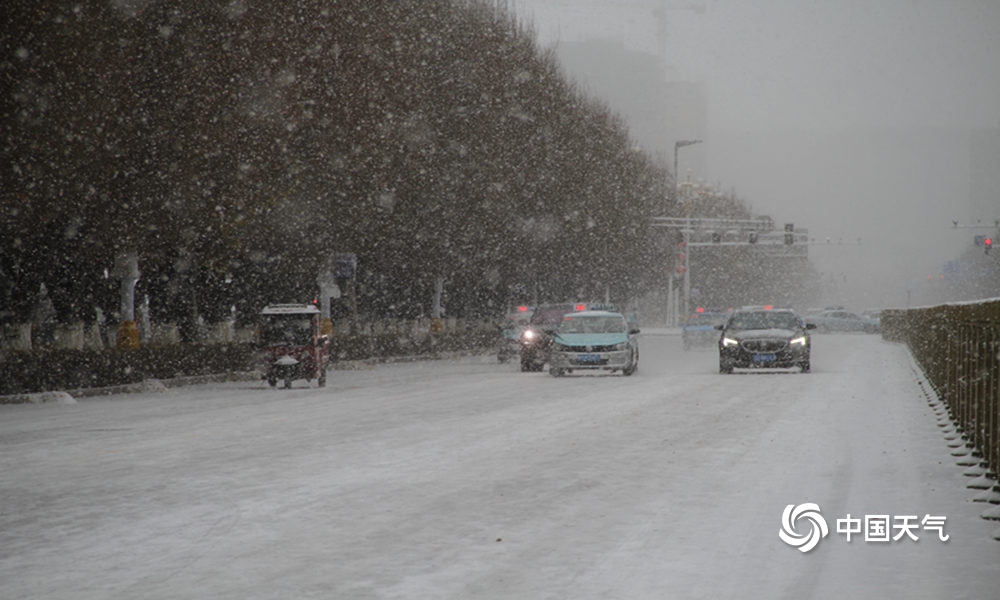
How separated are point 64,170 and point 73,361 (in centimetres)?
447

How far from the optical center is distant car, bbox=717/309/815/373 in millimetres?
34250

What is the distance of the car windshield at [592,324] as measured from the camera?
1382 inches

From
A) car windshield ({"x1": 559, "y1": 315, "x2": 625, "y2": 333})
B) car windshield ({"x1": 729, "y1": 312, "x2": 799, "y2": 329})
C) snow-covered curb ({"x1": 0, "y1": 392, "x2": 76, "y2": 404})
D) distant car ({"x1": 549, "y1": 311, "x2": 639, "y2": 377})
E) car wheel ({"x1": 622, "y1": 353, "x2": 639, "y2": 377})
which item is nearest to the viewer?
snow-covered curb ({"x1": 0, "y1": 392, "x2": 76, "y2": 404})

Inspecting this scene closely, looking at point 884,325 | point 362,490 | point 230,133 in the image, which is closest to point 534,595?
point 362,490

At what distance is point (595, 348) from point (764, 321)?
15.2 ft

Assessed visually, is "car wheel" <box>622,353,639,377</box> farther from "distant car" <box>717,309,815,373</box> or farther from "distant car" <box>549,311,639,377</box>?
"distant car" <box>717,309,815,373</box>

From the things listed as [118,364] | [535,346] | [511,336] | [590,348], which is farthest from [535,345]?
[118,364]

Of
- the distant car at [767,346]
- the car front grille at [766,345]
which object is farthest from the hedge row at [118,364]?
the car front grille at [766,345]

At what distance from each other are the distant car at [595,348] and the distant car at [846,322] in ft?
231

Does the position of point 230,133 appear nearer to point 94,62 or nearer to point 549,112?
point 94,62

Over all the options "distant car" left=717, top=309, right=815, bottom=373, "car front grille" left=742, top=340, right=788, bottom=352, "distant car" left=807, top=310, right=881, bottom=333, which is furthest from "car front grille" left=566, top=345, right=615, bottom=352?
"distant car" left=807, top=310, right=881, bottom=333

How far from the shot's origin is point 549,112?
67375 millimetres

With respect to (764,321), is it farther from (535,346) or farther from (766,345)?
(535,346)

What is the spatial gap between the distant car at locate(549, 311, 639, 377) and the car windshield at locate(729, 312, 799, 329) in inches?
108
